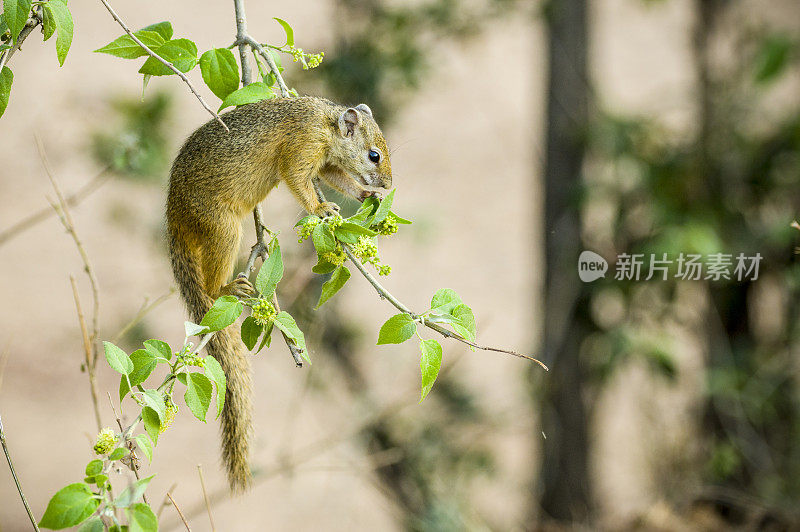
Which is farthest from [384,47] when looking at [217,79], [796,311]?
[217,79]

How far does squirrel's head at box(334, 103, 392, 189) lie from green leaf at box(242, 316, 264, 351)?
505 mm

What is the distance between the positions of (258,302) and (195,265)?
43 cm

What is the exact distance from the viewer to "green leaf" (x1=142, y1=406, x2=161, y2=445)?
2.28 feet

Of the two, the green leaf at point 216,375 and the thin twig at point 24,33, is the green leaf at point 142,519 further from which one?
the thin twig at point 24,33

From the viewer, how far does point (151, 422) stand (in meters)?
0.70

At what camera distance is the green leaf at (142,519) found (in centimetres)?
64

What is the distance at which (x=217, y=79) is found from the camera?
86 cm

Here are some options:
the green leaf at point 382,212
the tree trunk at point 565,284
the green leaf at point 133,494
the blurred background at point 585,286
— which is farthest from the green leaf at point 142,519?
the tree trunk at point 565,284

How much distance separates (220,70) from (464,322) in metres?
0.37

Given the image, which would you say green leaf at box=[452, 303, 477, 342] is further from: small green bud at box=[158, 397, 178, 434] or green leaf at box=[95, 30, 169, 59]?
green leaf at box=[95, 30, 169, 59]

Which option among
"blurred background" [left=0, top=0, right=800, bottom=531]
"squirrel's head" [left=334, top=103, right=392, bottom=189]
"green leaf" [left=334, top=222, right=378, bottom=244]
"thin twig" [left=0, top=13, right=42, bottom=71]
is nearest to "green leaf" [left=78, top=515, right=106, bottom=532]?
"green leaf" [left=334, top=222, right=378, bottom=244]

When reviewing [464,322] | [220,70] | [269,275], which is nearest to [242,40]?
[220,70]

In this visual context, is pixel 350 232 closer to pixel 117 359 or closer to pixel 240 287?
pixel 117 359

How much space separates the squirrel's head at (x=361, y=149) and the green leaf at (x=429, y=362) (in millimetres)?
576
